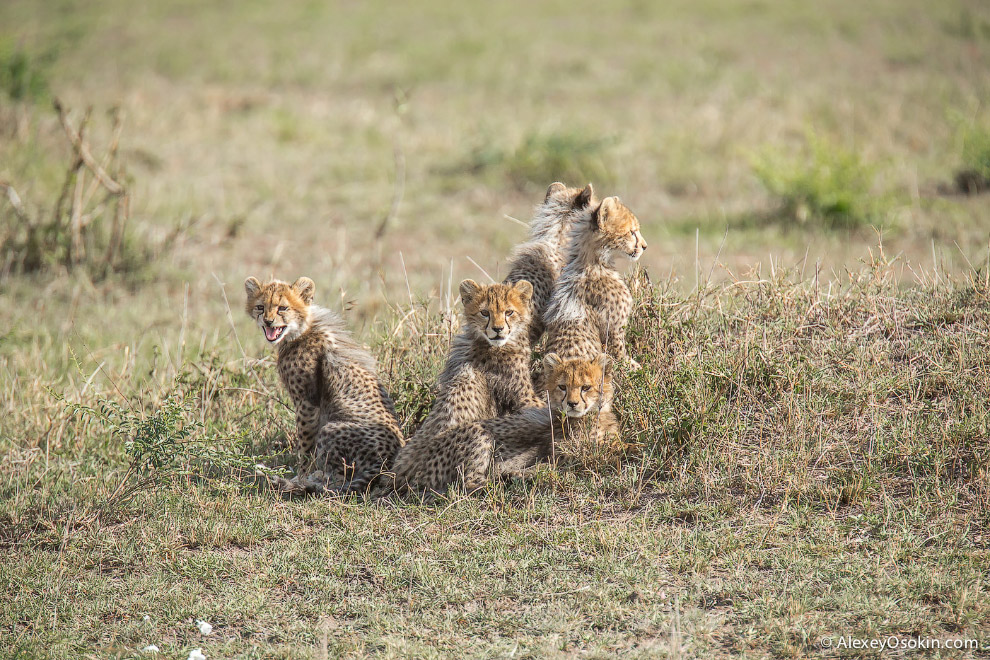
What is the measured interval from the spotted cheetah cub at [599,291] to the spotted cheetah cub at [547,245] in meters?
0.16

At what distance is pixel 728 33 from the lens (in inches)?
664

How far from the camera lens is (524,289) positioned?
466 centimetres

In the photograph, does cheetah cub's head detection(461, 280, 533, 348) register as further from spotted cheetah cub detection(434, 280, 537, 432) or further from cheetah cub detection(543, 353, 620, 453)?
cheetah cub detection(543, 353, 620, 453)

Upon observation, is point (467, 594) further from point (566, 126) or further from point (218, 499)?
point (566, 126)

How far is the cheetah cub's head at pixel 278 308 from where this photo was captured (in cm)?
487

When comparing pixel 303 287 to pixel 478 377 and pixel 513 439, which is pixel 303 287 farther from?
pixel 513 439

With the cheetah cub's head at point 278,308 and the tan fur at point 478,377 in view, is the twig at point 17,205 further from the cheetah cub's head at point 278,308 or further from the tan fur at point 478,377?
the tan fur at point 478,377

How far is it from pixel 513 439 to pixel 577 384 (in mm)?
404

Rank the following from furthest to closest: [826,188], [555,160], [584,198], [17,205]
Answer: [555,160] < [826,188] < [17,205] < [584,198]

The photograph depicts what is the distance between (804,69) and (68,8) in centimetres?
1377

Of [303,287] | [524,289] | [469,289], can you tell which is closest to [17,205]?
[303,287]

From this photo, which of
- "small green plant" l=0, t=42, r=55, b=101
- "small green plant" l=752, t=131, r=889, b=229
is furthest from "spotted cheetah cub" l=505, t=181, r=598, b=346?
"small green plant" l=0, t=42, r=55, b=101

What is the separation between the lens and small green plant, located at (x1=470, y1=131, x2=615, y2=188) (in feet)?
35.3

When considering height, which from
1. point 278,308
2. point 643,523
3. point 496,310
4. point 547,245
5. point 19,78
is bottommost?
point 643,523
